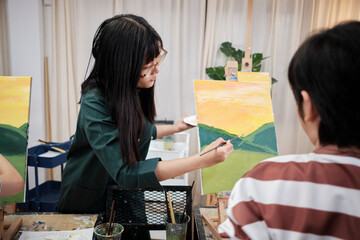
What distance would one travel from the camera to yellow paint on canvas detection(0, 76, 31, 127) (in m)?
1.66

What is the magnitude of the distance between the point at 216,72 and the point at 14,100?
174cm

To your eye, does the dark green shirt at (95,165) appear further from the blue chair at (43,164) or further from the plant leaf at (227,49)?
the plant leaf at (227,49)

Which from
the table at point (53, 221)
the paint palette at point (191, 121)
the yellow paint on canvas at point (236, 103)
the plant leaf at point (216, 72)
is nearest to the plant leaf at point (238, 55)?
the plant leaf at point (216, 72)

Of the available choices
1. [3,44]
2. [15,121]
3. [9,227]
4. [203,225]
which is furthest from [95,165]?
[3,44]

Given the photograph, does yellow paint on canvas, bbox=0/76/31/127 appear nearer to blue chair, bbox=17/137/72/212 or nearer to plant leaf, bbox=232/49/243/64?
blue chair, bbox=17/137/72/212

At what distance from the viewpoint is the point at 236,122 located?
148cm

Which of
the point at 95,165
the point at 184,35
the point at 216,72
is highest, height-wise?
the point at 184,35

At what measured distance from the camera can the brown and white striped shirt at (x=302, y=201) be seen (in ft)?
1.63

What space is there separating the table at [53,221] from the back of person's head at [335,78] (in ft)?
3.15

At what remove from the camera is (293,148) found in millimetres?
3072

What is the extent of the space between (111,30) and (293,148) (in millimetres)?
2690

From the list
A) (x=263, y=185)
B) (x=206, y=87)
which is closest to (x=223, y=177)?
(x=206, y=87)

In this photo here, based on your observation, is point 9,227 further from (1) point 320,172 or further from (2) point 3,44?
(2) point 3,44

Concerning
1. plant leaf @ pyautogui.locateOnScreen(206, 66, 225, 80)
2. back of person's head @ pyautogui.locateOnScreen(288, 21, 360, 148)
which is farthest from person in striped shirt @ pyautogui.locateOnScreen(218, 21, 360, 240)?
plant leaf @ pyautogui.locateOnScreen(206, 66, 225, 80)
